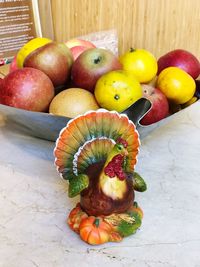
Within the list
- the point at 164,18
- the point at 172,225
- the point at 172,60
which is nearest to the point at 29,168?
the point at 172,225

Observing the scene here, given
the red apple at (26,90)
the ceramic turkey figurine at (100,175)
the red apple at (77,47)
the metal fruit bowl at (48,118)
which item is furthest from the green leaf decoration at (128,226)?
the red apple at (77,47)

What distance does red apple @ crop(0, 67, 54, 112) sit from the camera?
0.63 metres

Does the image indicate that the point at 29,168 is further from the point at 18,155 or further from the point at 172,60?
the point at 172,60

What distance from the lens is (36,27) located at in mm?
1214

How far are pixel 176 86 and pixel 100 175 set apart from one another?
1.12 feet

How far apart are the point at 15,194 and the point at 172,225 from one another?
24cm

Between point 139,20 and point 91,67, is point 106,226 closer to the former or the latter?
point 91,67

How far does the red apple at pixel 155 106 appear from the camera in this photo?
2.20 ft

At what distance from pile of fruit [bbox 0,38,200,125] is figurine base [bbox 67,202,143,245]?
0.71 feet

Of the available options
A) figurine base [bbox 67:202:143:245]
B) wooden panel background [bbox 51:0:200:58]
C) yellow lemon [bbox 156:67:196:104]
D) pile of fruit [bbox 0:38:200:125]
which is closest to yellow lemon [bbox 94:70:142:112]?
pile of fruit [bbox 0:38:200:125]

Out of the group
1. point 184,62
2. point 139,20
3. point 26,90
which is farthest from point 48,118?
point 139,20

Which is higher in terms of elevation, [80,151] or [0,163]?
[80,151]

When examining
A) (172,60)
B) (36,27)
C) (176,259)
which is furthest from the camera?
(36,27)

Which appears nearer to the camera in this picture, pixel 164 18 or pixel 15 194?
pixel 15 194
